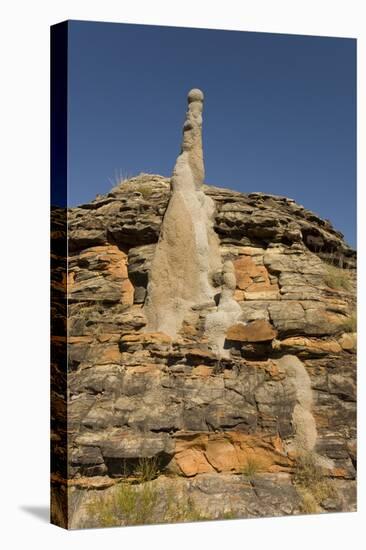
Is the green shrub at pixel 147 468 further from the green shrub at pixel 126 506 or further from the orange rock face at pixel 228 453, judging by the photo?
the orange rock face at pixel 228 453

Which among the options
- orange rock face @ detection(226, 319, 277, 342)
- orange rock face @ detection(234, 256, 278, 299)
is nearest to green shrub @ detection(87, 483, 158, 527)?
orange rock face @ detection(226, 319, 277, 342)

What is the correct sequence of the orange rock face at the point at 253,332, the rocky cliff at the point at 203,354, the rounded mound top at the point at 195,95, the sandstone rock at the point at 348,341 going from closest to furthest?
the rocky cliff at the point at 203,354 < the rounded mound top at the point at 195,95 < the orange rock face at the point at 253,332 < the sandstone rock at the point at 348,341

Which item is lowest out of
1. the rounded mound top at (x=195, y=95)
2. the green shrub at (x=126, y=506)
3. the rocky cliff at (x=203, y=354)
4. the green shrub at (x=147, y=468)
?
the green shrub at (x=126, y=506)

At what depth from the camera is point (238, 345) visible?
16688 millimetres

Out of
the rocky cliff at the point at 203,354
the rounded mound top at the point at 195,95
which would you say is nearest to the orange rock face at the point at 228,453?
the rocky cliff at the point at 203,354

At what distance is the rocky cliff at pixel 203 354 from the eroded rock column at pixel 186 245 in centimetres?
2

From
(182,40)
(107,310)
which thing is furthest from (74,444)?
(182,40)

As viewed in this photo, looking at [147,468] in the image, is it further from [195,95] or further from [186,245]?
[195,95]

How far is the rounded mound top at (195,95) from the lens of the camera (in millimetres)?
16453

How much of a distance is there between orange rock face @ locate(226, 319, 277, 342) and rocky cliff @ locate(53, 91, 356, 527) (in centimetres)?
2

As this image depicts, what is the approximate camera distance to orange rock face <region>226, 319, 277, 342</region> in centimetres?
1667

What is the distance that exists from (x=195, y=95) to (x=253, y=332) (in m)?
2.85

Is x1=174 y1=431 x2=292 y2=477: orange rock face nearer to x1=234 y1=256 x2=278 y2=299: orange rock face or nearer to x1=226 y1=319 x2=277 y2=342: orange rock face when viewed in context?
x1=226 y1=319 x2=277 y2=342: orange rock face

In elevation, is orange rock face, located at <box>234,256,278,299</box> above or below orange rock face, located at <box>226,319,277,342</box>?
above
